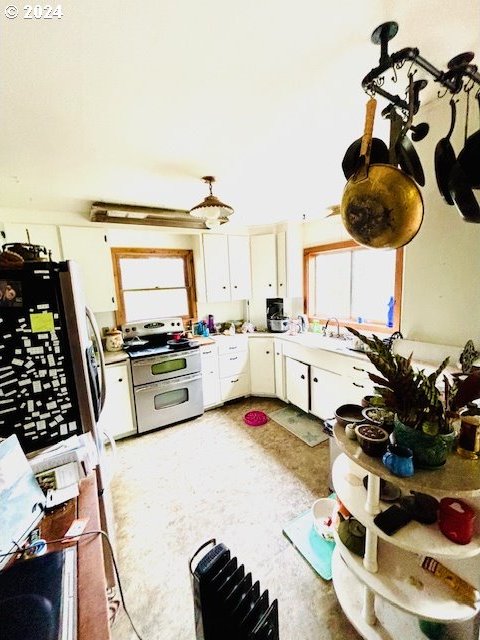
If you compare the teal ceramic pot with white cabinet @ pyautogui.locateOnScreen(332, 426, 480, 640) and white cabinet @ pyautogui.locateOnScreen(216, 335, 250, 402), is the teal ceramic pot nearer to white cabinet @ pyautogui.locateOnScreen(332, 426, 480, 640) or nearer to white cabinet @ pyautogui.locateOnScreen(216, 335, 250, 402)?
white cabinet @ pyautogui.locateOnScreen(332, 426, 480, 640)

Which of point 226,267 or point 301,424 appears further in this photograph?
point 226,267

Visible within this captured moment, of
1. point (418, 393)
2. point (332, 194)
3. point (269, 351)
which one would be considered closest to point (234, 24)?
point (418, 393)

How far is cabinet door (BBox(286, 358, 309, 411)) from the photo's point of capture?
304cm

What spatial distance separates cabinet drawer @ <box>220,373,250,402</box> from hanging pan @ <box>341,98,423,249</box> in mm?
2731

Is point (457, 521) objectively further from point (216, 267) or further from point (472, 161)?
point (216, 267)

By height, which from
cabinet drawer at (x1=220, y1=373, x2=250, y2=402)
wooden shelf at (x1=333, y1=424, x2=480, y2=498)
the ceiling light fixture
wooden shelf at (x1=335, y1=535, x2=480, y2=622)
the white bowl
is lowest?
the white bowl

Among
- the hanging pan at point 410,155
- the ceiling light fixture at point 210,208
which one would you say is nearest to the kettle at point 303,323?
the ceiling light fixture at point 210,208

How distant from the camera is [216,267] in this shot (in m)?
3.60

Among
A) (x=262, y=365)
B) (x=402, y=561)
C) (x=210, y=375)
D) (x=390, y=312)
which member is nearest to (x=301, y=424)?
(x=262, y=365)

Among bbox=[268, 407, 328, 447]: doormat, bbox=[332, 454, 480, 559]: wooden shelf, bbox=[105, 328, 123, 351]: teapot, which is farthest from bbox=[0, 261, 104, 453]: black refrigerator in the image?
bbox=[268, 407, 328, 447]: doormat

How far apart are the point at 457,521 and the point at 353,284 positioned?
2604mm

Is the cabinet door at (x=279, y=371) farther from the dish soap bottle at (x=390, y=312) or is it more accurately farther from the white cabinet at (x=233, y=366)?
the dish soap bottle at (x=390, y=312)

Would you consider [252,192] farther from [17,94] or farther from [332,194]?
[17,94]

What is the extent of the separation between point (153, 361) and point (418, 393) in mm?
2549
